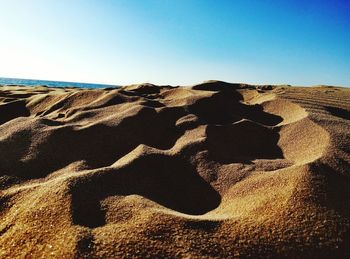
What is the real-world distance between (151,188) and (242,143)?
101 centimetres

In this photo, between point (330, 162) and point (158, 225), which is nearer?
point (158, 225)

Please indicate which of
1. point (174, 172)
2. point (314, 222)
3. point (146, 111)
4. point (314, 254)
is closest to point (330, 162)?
point (314, 222)

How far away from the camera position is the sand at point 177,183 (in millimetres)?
1516

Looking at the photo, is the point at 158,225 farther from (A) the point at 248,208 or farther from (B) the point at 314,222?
(B) the point at 314,222

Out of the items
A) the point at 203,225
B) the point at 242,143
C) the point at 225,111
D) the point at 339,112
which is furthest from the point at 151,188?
the point at 339,112

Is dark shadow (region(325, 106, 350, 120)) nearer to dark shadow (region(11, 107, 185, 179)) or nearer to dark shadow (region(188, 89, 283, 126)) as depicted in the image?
dark shadow (region(188, 89, 283, 126))

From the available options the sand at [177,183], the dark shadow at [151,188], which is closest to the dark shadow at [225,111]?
the sand at [177,183]

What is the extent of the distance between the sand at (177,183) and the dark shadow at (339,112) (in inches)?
1.3

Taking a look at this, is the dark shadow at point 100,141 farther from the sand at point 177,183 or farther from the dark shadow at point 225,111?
the dark shadow at point 225,111

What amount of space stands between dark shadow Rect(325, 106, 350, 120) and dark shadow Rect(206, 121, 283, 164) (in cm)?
99

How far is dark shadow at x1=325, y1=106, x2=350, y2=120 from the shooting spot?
3.44 meters

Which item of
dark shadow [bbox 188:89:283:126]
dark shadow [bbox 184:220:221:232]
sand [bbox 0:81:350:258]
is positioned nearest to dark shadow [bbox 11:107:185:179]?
sand [bbox 0:81:350:258]

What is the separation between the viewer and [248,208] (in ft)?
5.85

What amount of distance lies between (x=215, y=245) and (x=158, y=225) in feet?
0.97
